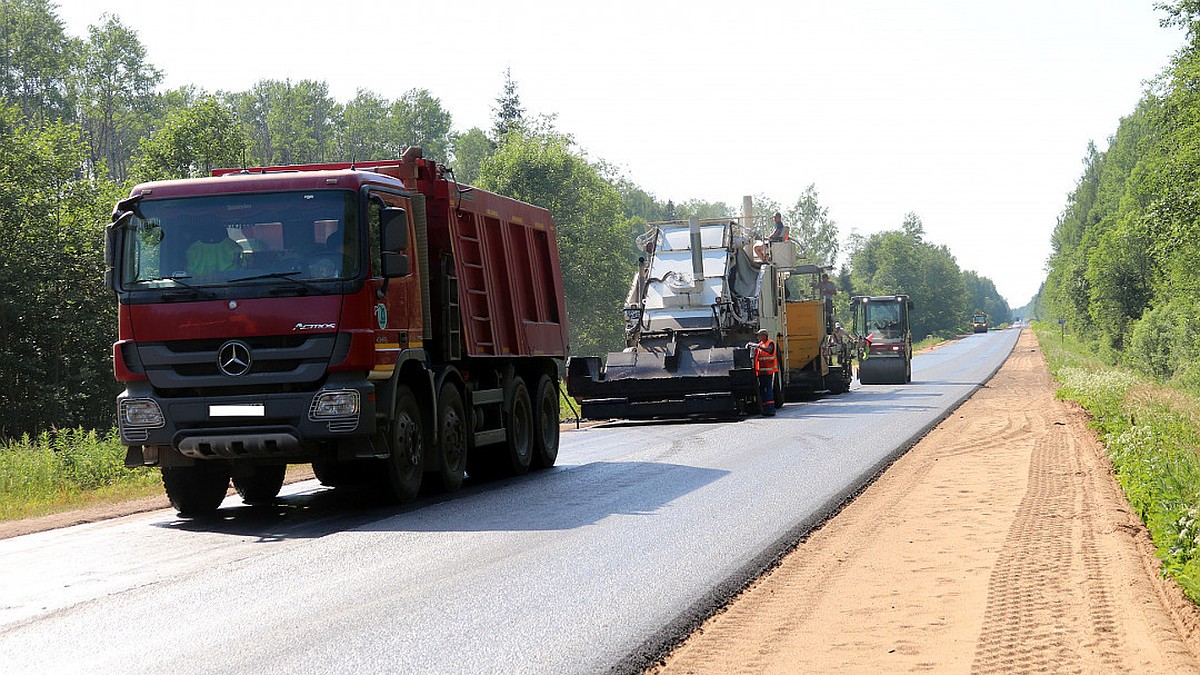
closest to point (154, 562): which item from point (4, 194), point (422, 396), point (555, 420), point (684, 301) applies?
point (422, 396)

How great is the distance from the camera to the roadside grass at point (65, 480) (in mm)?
13719

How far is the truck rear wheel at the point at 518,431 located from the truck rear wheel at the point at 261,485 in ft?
8.59

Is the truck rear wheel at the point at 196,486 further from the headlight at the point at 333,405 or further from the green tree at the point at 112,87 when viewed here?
the green tree at the point at 112,87

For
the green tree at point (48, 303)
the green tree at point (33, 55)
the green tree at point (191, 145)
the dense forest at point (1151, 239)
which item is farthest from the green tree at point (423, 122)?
the green tree at point (48, 303)

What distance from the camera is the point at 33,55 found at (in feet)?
231

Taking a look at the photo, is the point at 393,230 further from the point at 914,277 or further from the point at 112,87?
the point at 914,277

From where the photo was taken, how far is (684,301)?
2555cm

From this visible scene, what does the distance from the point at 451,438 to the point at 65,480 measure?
18.3 feet

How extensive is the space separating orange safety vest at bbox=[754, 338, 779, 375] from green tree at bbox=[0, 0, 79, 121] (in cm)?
5619

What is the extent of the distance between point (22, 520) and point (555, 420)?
242 inches

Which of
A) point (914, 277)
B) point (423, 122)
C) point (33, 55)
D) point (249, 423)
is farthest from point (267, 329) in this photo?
point (914, 277)

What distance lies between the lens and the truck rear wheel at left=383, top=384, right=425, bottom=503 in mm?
11602

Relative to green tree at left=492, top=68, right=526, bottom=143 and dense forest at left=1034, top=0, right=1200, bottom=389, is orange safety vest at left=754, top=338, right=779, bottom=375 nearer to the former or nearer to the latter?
dense forest at left=1034, top=0, right=1200, bottom=389

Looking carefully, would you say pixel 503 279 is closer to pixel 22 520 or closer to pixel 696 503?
pixel 696 503
